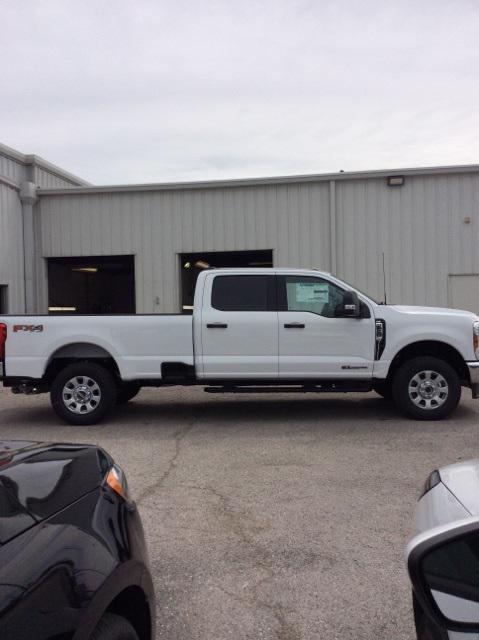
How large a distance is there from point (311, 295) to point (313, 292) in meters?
0.05

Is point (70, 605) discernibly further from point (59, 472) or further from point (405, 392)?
point (405, 392)

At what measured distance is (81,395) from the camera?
25.9 feet

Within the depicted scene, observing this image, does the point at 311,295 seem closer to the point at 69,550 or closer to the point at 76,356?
the point at 76,356

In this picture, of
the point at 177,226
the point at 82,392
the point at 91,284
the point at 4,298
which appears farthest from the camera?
the point at 91,284

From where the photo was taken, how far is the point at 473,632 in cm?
171

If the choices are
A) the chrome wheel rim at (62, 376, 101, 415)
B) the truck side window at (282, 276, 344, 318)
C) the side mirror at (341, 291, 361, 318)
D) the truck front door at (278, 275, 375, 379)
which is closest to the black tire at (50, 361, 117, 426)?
the chrome wheel rim at (62, 376, 101, 415)

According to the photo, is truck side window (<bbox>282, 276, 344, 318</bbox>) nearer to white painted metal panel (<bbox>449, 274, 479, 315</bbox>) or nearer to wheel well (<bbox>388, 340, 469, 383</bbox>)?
wheel well (<bbox>388, 340, 469, 383</bbox>)

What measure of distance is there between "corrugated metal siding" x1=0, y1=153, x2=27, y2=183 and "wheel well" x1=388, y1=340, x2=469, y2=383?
10907mm

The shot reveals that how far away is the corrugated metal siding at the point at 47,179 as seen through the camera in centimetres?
1569

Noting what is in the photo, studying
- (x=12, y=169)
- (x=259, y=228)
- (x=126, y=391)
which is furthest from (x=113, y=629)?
(x=12, y=169)

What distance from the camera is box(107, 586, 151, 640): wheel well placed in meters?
2.15

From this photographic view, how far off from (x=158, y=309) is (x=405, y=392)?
869 centimetres

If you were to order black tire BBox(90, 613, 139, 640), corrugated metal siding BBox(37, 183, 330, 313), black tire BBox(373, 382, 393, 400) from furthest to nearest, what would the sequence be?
corrugated metal siding BBox(37, 183, 330, 313)
black tire BBox(373, 382, 393, 400)
black tire BBox(90, 613, 139, 640)

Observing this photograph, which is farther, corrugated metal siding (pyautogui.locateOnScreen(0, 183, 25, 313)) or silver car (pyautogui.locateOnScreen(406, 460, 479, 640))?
corrugated metal siding (pyautogui.locateOnScreen(0, 183, 25, 313))
